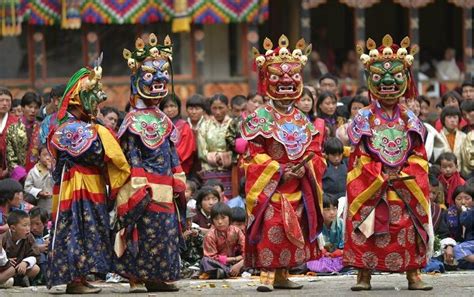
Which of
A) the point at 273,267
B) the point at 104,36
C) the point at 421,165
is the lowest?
the point at 273,267

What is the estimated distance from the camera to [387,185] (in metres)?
13.9

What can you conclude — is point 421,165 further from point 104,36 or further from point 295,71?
point 104,36

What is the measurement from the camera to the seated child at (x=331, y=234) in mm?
15664

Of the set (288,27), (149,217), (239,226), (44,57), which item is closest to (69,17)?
(44,57)

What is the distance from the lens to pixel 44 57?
23.6 metres

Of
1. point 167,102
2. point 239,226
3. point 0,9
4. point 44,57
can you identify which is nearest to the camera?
point 239,226

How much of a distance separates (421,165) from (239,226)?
8.11 feet

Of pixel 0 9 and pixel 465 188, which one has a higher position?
pixel 0 9

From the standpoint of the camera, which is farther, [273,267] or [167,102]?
[167,102]

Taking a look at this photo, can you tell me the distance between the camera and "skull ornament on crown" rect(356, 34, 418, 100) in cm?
1406

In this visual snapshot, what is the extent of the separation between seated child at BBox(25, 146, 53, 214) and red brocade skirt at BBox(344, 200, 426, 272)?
12.3 feet

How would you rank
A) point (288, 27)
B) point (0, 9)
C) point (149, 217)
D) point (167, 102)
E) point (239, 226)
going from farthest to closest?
point (288, 27), point (0, 9), point (167, 102), point (239, 226), point (149, 217)

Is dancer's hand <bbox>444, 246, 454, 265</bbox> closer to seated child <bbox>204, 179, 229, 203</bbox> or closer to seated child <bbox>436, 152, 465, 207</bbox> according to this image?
seated child <bbox>436, 152, 465, 207</bbox>

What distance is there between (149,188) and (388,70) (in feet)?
7.49
